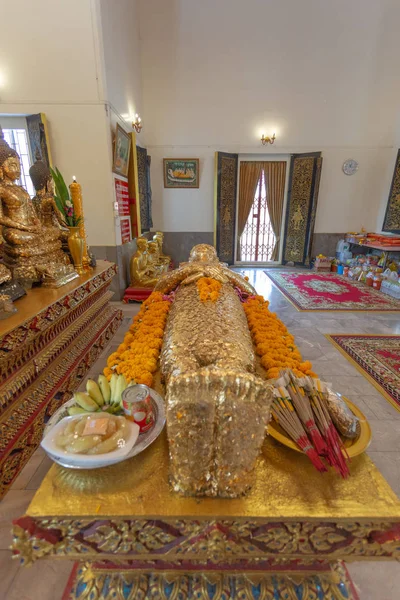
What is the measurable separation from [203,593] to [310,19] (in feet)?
31.3

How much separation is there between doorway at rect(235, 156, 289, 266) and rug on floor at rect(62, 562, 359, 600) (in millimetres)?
7398

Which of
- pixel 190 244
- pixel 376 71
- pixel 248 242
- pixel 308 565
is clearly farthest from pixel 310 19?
pixel 308 565

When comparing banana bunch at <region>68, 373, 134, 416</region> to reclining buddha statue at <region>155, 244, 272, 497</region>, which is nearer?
reclining buddha statue at <region>155, 244, 272, 497</region>

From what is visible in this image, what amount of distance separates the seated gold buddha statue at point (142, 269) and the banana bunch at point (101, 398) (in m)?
3.64

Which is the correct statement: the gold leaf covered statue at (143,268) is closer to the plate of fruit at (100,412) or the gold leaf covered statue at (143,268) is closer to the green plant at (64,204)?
the green plant at (64,204)

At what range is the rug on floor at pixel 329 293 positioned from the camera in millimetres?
4688

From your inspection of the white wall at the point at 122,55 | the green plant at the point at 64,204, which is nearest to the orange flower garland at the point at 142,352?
the green plant at the point at 64,204

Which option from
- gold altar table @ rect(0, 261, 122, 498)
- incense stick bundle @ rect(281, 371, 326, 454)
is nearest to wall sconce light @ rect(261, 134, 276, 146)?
gold altar table @ rect(0, 261, 122, 498)

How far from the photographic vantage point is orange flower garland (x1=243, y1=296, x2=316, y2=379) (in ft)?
5.65

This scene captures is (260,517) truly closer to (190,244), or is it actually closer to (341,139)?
(190,244)

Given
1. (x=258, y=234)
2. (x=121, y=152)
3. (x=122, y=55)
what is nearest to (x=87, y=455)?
(x=121, y=152)

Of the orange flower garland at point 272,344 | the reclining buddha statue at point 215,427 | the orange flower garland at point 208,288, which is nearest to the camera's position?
the reclining buddha statue at point 215,427

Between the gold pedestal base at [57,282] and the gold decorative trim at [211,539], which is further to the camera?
the gold pedestal base at [57,282]

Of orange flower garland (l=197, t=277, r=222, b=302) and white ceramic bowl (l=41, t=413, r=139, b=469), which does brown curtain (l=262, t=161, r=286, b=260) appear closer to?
orange flower garland (l=197, t=277, r=222, b=302)
